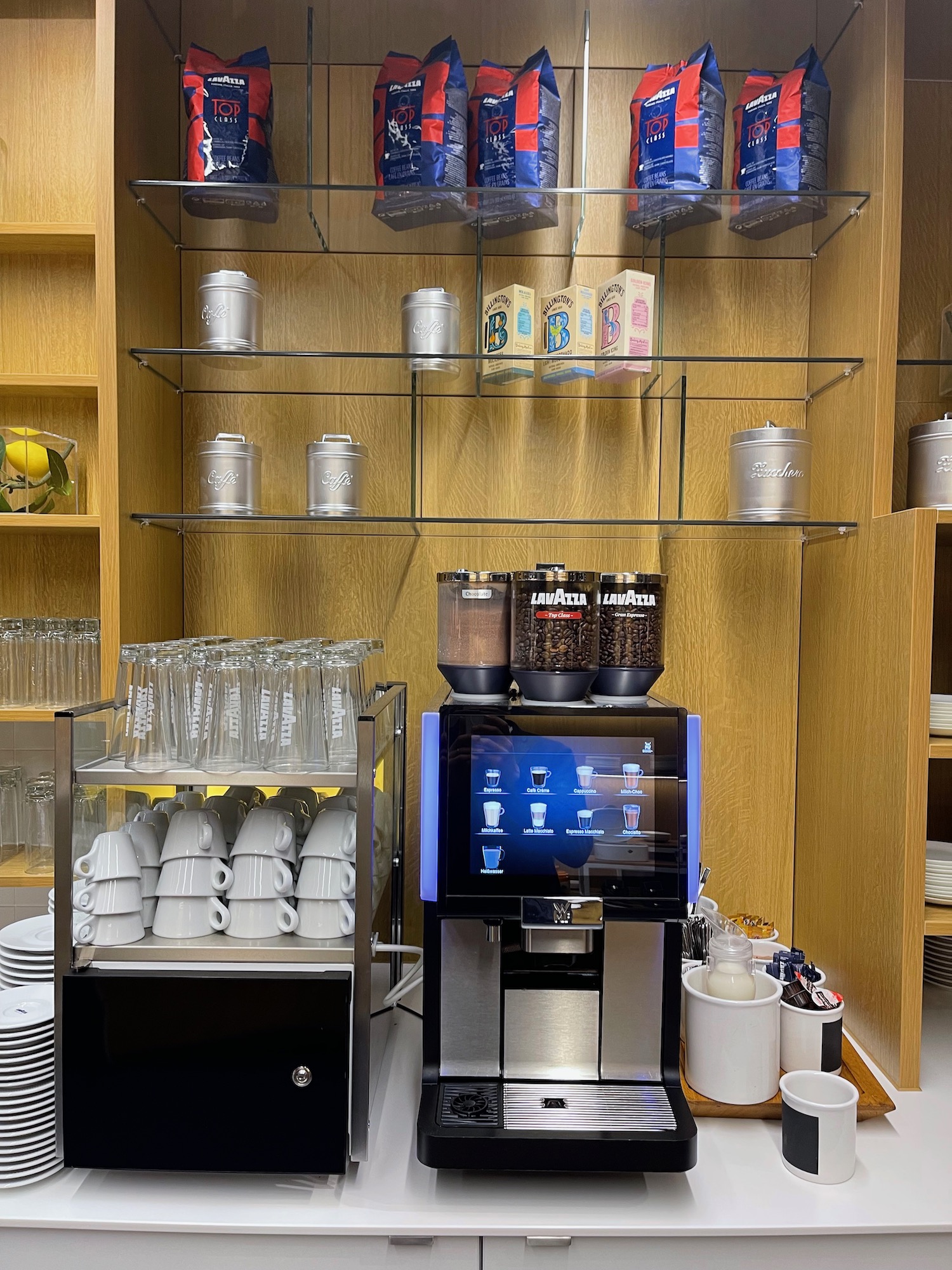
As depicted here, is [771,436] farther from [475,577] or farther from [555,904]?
[555,904]

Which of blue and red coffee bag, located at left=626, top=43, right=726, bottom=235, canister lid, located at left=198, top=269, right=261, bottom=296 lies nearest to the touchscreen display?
canister lid, located at left=198, top=269, right=261, bottom=296

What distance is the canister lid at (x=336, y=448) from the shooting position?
5.47ft

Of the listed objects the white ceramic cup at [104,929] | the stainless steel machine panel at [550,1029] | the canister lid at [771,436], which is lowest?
the stainless steel machine panel at [550,1029]

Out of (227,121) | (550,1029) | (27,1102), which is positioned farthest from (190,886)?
(227,121)

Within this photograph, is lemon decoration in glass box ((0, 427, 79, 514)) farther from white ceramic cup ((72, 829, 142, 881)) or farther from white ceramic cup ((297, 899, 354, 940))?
white ceramic cup ((297, 899, 354, 940))

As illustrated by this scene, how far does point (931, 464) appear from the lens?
5.27 ft

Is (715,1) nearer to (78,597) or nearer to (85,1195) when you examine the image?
(78,597)

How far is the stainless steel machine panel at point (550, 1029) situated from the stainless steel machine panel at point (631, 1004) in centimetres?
2

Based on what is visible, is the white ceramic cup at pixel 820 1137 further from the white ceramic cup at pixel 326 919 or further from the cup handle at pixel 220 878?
the cup handle at pixel 220 878

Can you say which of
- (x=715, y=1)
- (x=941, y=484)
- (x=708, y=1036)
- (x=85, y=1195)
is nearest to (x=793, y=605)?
(x=941, y=484)

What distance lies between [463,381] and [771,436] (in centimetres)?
66

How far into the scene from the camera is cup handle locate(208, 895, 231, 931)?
51.1 inches

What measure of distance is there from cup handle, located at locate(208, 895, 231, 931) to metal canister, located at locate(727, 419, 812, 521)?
116 cm

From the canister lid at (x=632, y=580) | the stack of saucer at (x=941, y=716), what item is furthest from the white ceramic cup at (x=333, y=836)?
the stack of saucer at (x=941, y=716)
